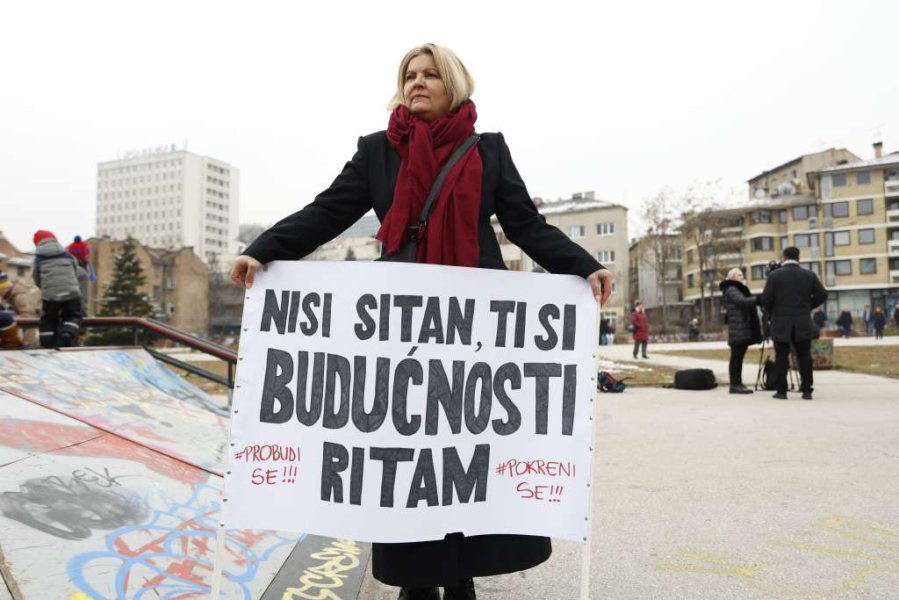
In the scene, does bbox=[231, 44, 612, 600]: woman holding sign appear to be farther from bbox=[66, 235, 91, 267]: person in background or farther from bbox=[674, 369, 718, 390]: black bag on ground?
bbox=[66, 235, 91, 267]: person in background

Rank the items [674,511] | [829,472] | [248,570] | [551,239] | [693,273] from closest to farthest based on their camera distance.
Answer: [551,239], [248,570], [674,511], [829,472], [693,273]

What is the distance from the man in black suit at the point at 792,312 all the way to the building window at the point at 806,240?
2709 inches

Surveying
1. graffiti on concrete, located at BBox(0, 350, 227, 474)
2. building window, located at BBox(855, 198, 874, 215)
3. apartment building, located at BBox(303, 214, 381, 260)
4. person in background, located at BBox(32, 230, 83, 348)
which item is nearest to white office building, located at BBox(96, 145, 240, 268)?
apartment building, located at BBox(303, 214, 381, 260)

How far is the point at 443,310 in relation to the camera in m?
2.37

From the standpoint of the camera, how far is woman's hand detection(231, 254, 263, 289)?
2363mm

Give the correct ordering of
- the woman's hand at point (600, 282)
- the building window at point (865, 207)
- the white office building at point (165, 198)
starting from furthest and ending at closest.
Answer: the white office building at point (165, 198) → the building window at point (865, 207) → the woman's hand at point (600, 282)

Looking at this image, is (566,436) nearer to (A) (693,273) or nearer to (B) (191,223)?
(A) (693,273)

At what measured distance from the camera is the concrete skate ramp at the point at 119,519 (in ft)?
7.73

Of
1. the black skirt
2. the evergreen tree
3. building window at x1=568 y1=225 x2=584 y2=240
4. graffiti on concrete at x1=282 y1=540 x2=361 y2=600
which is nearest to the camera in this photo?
the black skirt

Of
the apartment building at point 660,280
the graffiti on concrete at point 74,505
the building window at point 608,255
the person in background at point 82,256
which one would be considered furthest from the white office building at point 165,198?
the graffiti on concrete at point 74,505

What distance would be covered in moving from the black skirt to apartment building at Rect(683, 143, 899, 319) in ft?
213

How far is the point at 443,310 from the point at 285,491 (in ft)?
2.74

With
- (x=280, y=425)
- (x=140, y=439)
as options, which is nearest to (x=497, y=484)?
(x=280, y=425)

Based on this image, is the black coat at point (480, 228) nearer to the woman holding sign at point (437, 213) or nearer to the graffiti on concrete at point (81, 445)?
the woman holding sign at point (437, 213)
